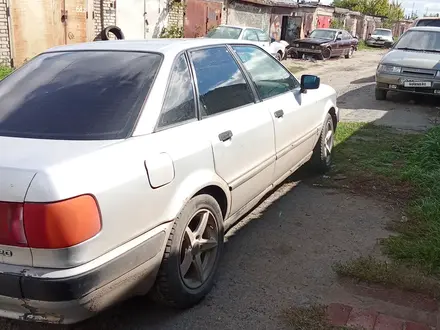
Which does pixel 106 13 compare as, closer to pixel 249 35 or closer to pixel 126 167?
pixel 249 35


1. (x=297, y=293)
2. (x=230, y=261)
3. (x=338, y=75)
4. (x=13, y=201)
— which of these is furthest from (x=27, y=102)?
(x=338, y=75)

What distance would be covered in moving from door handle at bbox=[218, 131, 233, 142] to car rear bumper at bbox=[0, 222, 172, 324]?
978mm

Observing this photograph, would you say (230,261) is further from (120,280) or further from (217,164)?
(120,280)

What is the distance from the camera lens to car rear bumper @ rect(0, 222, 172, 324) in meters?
2.07

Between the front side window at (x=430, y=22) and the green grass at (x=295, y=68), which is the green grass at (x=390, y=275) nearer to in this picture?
the front side window at (x=430, y=22)

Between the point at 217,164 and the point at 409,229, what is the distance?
1.98 metres

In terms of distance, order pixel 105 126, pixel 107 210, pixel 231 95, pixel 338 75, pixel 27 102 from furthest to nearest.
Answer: pixel 338 75, pixel 231 95, pixel 27 102, pixel 105 126, pixel 107 210

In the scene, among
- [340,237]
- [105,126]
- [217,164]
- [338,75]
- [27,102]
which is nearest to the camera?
[105,126]

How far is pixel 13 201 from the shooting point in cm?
204

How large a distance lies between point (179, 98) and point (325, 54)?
782 inches

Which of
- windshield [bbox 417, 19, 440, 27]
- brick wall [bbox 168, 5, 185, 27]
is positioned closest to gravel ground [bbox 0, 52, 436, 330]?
windshield [bbox 417, 19, 440, 27]

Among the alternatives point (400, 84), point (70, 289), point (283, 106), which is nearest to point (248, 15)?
point (400, 84)

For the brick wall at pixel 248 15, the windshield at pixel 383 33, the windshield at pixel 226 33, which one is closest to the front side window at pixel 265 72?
the windshield at pixel 226 33

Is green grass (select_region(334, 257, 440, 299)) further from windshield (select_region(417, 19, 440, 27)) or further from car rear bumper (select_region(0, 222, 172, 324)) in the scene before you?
windshield (select_region(417, 19, 440, 27))
